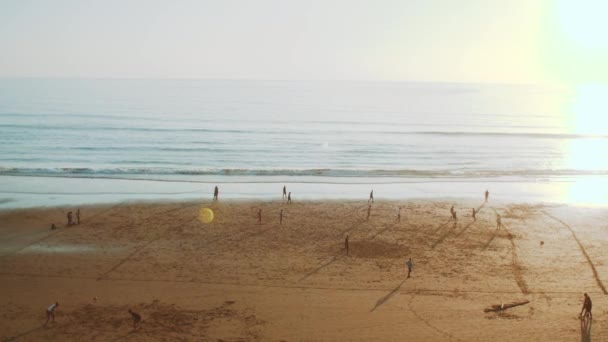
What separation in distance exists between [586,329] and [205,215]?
19.3 meters

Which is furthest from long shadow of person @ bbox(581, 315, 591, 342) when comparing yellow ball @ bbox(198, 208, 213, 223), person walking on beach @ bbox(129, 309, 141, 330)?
yellow ball @ bbox(198, 208, 213, 223)

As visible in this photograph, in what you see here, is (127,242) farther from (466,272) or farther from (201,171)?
(201,171)

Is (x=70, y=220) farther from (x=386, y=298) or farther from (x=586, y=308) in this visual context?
(x=586, y=308)

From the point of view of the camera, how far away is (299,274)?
66.9 feet

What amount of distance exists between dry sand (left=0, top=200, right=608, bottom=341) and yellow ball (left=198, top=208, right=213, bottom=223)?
56cm

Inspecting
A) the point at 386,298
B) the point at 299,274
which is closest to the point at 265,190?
the point at 299,274

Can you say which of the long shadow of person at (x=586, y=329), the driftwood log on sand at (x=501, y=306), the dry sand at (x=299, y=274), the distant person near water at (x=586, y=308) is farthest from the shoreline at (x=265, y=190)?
the long shadow of person at (x=586, y=329)

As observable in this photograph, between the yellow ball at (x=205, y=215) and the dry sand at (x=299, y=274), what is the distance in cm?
56

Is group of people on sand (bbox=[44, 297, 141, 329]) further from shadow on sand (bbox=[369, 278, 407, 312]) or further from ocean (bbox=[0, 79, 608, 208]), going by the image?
ocean (bbox=[0, 79, 608, 208])

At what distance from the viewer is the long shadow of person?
15680 mm

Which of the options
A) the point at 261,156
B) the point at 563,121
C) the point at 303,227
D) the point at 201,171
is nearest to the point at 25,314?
the point at 303,227

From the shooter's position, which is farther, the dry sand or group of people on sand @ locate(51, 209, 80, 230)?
group of people on sand @ locate(51, 209, 80, 230)

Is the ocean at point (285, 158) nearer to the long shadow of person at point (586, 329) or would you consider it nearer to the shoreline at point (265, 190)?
the shoreline at point (265, 190)

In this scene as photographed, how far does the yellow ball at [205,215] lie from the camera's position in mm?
27500
